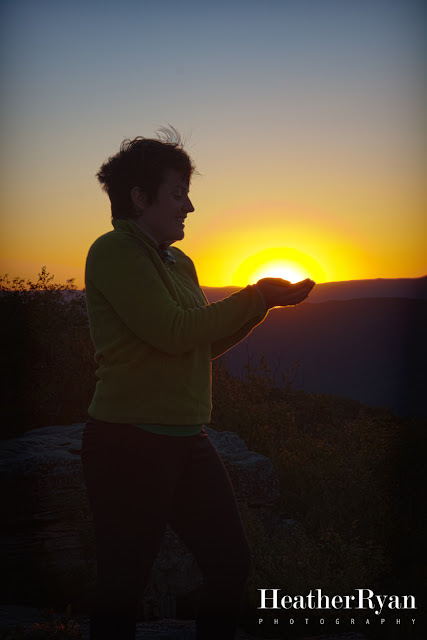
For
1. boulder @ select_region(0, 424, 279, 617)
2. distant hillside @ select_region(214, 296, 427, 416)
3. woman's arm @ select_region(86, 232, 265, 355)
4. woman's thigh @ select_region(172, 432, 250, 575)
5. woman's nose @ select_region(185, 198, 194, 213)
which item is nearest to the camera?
woman's arm @ select_region(86, 232, 265, 355)

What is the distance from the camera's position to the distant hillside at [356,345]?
26.6 metres

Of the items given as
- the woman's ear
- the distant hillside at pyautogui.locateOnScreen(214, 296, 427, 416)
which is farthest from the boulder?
the distant hillside at pyautogui.locateOnScreen(214, 296, 427, 416)

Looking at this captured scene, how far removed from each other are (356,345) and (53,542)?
31.4 m

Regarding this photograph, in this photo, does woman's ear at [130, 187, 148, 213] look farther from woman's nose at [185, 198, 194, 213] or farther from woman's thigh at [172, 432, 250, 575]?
woman's thigh at [172, 432, 250, 575]

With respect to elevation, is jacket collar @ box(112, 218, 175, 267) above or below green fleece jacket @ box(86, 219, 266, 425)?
above

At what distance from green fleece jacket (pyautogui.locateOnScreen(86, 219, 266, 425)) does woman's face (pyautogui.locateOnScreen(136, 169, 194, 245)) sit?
0.13m

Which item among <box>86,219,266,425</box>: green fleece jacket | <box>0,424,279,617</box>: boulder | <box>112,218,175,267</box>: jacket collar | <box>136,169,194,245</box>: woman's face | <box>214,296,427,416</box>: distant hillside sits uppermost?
<box>214,296,427,416</box>: distant hillside

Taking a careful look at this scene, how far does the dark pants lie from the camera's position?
186cm

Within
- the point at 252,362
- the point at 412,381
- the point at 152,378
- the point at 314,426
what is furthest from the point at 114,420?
the point at 412,381

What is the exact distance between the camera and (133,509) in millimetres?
1869

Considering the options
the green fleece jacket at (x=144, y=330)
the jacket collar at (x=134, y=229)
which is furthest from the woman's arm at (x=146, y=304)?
the jacket collar at (x=134, y=229)

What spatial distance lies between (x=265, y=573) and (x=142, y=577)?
3239mm

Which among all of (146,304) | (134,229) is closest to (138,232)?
(134,229)

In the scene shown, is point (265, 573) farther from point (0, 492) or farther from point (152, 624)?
point (0, 492)
